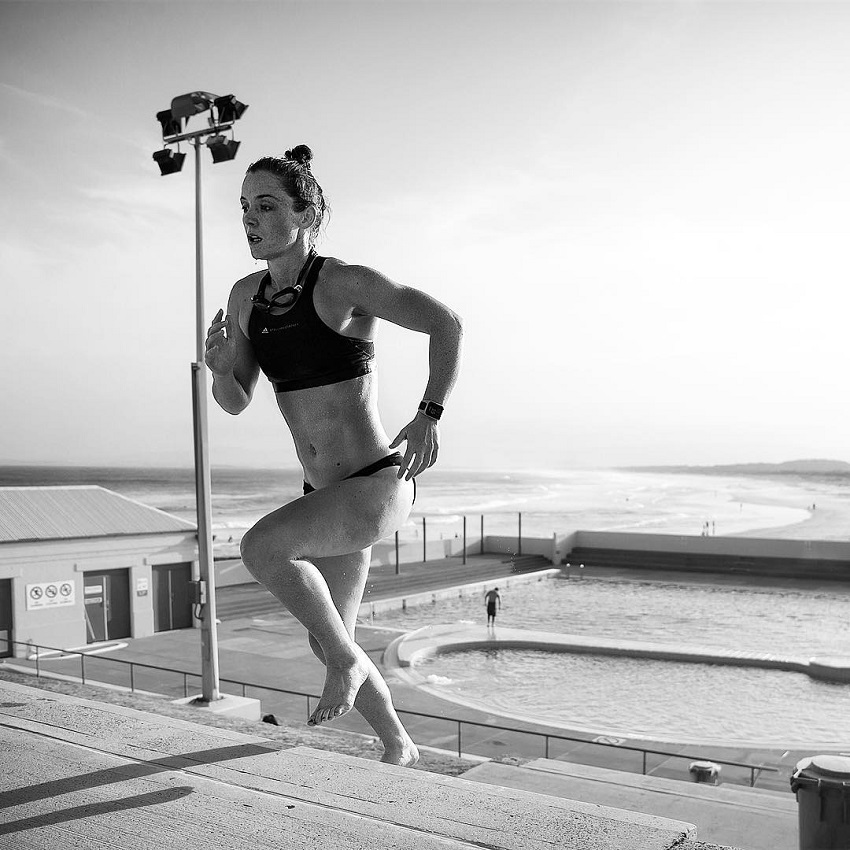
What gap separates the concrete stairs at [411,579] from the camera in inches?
960

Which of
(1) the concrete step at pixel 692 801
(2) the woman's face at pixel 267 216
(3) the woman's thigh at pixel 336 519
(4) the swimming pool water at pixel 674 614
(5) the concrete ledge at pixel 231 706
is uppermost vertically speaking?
(2) the woman's face at pixel 267 216

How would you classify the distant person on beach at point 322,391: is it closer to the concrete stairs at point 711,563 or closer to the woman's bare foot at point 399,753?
the woman's bare foot at point 399,753

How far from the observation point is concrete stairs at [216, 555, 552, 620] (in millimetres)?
24375

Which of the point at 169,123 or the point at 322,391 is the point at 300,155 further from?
the point at 169,123

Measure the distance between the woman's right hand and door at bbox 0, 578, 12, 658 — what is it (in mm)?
14829

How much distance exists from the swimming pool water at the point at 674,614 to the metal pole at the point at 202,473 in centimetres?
1162

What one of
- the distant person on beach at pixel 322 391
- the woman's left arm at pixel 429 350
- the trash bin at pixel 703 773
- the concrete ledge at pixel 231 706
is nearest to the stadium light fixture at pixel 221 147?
the concrete ledge at pixel 231 706

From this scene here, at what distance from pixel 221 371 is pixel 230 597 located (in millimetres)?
23205

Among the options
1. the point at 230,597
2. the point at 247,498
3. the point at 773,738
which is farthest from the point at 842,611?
the point at 247,498

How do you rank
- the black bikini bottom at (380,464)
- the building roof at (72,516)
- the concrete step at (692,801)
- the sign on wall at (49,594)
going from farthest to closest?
1. the building roof at (72,516)
2. the sign on wall at (49,594)
3. the concrete step at (692,801)
4. the black bikini bottom at (380,464)

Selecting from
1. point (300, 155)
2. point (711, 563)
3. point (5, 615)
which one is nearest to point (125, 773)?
point (300, 155)

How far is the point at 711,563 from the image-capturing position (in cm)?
3744

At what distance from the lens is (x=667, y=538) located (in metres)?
39.4

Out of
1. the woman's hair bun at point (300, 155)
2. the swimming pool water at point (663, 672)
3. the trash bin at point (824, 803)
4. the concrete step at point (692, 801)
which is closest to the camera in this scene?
the woman's hair bun at point (300, 155)
